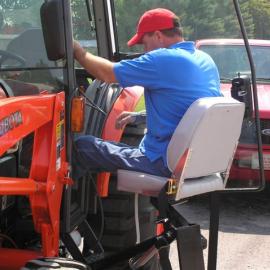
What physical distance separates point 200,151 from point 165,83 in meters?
0.39

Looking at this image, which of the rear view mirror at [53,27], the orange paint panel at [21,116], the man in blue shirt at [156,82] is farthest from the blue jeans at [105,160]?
the rear view mirror at [53,27]

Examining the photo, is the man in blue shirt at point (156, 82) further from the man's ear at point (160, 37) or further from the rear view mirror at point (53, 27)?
the rear view mirror at point (53, 27)

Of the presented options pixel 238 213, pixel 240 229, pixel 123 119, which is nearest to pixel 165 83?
pixel 123 119

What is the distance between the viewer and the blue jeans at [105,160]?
115 inches

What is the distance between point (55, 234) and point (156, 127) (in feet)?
2.48

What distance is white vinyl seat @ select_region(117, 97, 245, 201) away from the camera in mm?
2672

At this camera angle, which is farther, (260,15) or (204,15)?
(260,15)

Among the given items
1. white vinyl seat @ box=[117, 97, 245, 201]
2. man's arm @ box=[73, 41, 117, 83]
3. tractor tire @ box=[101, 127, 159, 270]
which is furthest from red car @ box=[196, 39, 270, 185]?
man's arm @ box=[73, 41, 117, 83]

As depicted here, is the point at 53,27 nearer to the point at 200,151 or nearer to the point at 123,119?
the point at 200,151

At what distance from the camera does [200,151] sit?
2723 millimetres

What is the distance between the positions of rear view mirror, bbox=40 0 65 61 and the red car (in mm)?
2532

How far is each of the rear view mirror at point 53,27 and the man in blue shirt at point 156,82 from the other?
0.40m

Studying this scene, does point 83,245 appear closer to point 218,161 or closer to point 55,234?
point 55,234

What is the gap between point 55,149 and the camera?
259 centimetres
